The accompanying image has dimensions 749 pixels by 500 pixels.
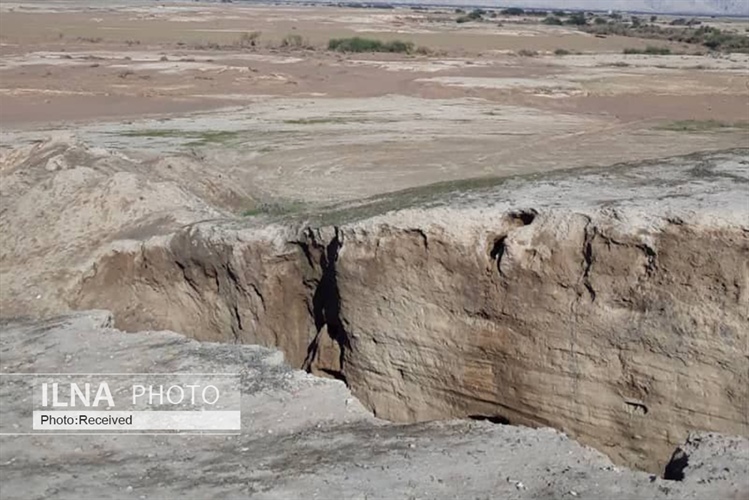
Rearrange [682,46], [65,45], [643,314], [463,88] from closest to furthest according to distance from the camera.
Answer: [643,314]
[463,88]
[65,45]
[682,46]

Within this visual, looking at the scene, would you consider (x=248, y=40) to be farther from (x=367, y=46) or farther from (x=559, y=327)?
(x=559, y=327)

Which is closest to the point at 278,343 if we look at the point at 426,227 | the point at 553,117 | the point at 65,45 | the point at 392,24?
the point at 426,227

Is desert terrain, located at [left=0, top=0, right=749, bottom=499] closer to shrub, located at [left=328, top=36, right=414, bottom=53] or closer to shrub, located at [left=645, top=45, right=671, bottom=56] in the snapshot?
shrub, located at [left=328, top=36, right=414, bottom=53]

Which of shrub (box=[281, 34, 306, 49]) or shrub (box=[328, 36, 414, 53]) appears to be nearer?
shrub (box=[328, 36, 414, 53])

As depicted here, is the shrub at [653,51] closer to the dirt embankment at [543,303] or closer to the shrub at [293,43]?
the shrub at [293,43]

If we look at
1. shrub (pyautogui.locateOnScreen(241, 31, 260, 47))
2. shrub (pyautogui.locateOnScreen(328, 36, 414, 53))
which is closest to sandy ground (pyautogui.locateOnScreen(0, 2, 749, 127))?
shrub (pyautogui.locateOnScreen(241, 31, 260, 47))

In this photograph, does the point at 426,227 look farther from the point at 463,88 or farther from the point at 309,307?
the point at 463,88

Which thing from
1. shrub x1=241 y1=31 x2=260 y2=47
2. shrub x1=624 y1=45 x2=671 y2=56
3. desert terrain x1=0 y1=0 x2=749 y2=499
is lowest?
desert terrain x1=0 y1=0 x2=749 y2=499
